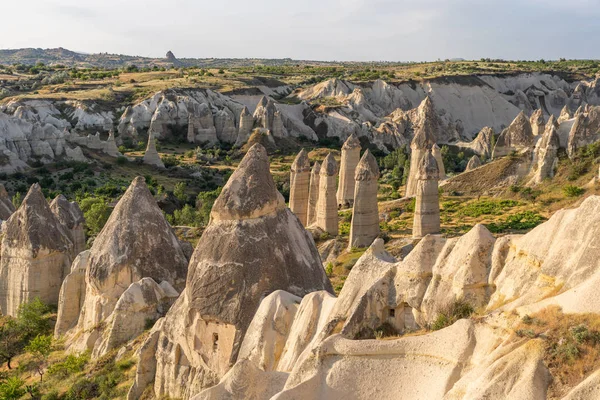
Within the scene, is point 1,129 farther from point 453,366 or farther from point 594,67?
point 594,67

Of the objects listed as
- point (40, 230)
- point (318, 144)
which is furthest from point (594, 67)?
point (40, 230)

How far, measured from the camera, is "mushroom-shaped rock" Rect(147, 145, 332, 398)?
11.6 metres

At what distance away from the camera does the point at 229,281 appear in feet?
38.7

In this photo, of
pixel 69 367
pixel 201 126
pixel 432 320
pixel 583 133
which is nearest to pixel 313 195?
pixel 583 133

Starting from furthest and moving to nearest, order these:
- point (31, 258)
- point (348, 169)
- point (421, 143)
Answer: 1. point (421, 143)
2. point (348, 169)
3. point (31, 258)

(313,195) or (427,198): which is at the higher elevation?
(427,198)

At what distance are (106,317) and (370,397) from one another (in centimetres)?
926

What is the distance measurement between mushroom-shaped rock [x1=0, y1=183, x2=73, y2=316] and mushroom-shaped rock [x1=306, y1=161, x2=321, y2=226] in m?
12.8

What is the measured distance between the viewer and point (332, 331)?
971 cm

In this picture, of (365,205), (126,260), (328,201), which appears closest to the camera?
(126,260)

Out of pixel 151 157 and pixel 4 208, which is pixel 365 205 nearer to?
pixel 4 208

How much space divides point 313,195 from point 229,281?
62.6 ft

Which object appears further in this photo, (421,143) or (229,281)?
(421,143)

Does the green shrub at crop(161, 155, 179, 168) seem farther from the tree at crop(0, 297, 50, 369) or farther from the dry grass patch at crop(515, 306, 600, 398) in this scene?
the dry grass patch at crop(515, 306, 600, 398)
